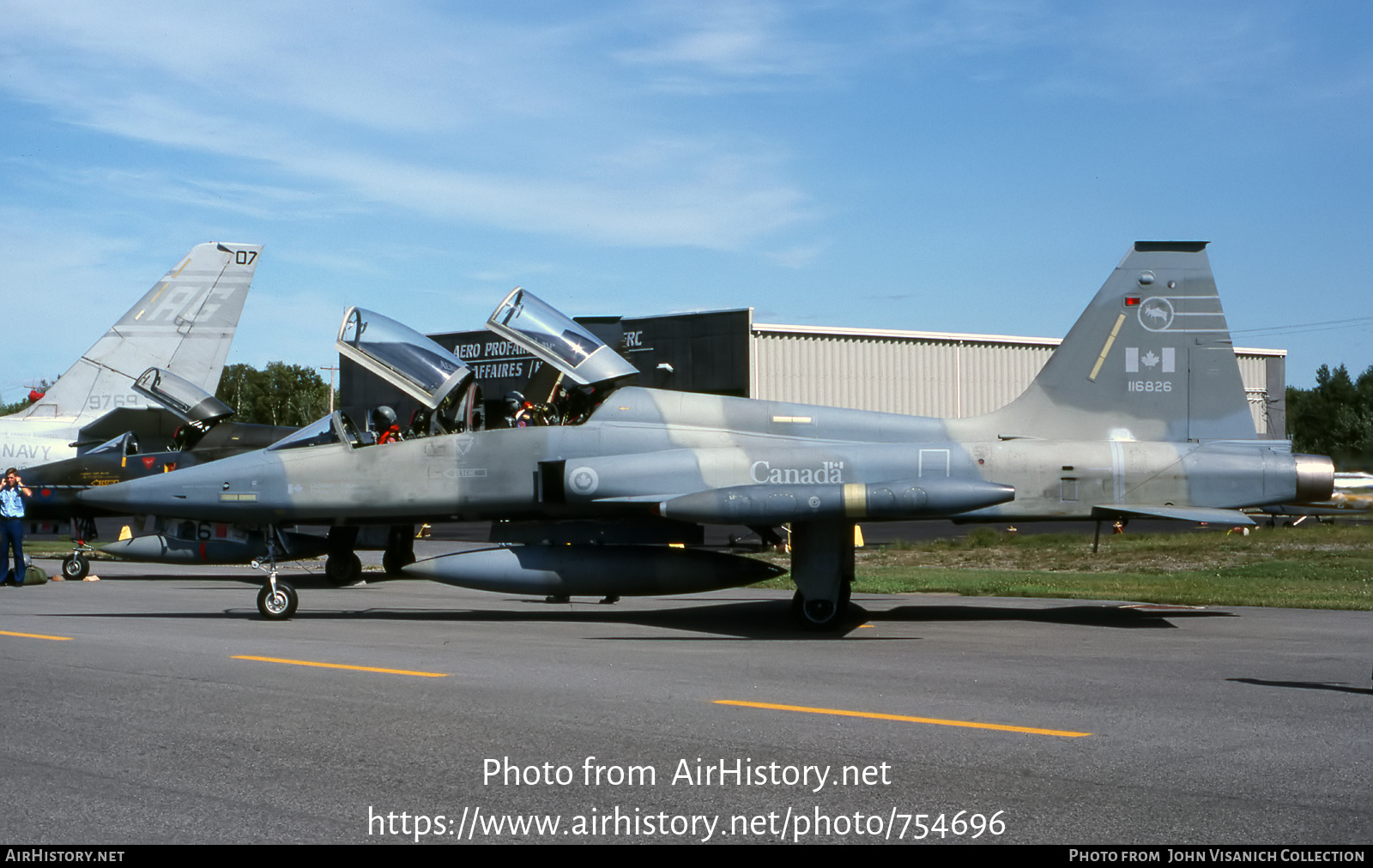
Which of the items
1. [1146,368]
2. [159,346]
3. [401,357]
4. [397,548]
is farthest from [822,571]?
[159,346]

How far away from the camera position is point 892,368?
4159 centimetres

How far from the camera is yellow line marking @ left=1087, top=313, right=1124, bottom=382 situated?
525 inches

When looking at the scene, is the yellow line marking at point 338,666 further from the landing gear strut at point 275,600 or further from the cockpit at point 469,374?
the cockpit at point 469,374

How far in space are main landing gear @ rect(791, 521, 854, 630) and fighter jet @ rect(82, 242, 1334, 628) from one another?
0.02 m

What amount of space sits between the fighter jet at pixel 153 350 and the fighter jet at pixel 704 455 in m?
12.1

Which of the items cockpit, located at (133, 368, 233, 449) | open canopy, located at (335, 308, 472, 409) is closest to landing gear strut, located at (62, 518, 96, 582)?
cockpit, located at (133, 368, 233, 449)

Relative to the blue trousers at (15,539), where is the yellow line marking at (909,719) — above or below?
below

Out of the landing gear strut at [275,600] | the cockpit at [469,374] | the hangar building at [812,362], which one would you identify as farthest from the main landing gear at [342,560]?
the hangar building at [812,362]

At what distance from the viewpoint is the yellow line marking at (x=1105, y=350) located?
43.7 feet

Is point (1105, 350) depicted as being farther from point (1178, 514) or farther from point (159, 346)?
point (159, 346)

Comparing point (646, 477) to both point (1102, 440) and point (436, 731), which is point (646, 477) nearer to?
point (1102, 440)
